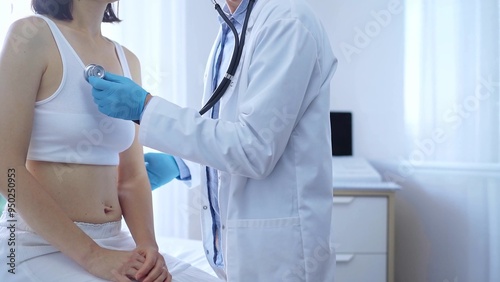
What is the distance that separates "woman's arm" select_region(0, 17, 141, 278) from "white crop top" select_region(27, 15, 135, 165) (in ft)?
0.12

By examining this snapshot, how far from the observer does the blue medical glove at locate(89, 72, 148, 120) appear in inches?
39.1

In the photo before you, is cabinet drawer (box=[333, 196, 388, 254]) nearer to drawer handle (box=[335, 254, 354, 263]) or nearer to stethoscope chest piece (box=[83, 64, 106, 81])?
drawer handle (box=[335, 254, 354, 263])

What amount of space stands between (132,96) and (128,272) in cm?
35

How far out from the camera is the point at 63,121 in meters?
1.00

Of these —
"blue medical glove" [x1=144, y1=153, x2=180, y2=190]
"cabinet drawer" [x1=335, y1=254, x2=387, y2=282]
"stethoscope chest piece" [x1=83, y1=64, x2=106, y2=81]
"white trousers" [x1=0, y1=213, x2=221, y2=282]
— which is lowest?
"cabinet drawer" [x1=335, y1=254, x2=387, y2=282]

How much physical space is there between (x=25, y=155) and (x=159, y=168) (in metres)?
0.57

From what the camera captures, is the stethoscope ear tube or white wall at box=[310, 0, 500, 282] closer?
the stethoscope ear tube

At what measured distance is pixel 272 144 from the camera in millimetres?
960

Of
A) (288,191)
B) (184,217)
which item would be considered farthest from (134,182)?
(184,217)

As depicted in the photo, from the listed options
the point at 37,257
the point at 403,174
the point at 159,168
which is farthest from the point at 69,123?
the point at 403,174

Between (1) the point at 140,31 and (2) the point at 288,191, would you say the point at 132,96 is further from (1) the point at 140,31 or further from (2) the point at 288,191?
(1) the point at 140,31

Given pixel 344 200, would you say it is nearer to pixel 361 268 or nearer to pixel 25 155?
pixel 361 268

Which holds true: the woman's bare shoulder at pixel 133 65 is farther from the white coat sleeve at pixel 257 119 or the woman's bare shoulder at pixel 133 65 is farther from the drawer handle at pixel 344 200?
the drawer handle at pixel 344 200

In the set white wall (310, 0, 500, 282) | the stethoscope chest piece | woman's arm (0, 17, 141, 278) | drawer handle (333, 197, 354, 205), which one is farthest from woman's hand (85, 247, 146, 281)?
white wall (310, 0, 500, 282)
